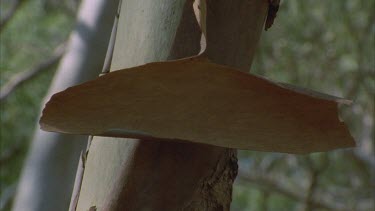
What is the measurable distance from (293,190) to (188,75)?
311cm

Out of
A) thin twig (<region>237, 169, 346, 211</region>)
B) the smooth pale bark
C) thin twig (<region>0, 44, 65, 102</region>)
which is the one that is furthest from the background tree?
thin twig (<region>237, 169, 346, 211</region>)

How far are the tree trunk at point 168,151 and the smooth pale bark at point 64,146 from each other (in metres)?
0.37

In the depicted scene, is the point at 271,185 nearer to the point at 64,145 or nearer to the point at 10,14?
the point at 10,14

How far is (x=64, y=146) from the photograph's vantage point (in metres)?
1.04

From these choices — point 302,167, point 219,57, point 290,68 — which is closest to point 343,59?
point 290,68

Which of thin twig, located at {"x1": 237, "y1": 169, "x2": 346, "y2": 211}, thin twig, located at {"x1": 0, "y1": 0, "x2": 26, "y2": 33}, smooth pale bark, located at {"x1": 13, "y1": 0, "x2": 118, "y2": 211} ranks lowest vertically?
thin twig, located at {"x1": 237, "y1": 169, "x2": 346, "y2": 211}

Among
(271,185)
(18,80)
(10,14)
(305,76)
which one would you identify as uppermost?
(10,14)

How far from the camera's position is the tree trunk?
529mm

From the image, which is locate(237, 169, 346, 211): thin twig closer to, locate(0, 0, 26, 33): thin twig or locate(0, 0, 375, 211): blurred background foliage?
locate(0, 0, 375, 211): blurred background foliage

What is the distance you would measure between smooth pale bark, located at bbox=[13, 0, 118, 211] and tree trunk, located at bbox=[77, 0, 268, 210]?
37 centimetres

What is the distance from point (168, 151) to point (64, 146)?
535 mm

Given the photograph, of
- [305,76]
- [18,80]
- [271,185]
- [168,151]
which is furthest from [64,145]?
[305,76]

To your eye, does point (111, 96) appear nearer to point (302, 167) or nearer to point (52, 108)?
point (52, 108)

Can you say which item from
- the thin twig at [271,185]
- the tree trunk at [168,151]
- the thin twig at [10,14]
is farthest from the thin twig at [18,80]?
the tree trunk at [168,151]
